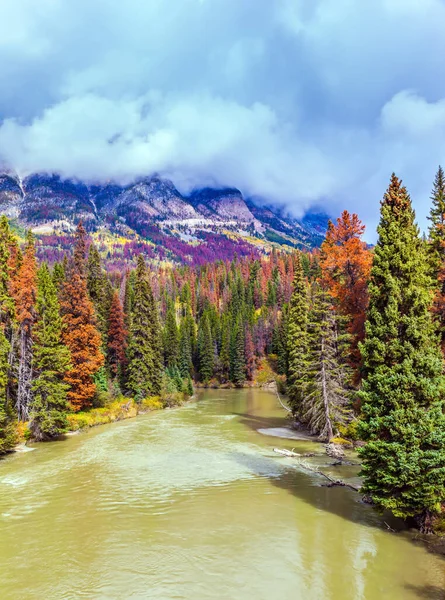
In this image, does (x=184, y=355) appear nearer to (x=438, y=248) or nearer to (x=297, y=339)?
(x=297, y=339)

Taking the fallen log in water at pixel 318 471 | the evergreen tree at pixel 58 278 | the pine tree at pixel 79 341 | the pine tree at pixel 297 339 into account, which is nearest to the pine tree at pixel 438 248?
the fallen log in water at pixel 318 471

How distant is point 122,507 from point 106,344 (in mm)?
46582

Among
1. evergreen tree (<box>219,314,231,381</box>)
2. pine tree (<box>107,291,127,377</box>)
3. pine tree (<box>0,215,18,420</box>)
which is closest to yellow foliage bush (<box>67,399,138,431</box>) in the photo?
pine tree (<box>0,215,18,420</box>)

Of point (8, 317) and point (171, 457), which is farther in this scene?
point (8, 317)

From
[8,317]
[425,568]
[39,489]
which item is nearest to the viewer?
[425,568]

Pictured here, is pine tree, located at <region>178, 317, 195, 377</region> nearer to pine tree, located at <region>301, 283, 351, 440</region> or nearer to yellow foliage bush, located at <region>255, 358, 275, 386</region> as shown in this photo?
yellow foliage bush, located at <region>255, 358, 275, 386</region>

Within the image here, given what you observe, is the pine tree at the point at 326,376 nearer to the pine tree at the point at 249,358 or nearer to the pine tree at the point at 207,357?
the pine tree at the point at 249,358

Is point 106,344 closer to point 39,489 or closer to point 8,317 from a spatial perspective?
point 8,317

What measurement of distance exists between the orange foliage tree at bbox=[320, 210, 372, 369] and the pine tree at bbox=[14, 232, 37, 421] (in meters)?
26.9

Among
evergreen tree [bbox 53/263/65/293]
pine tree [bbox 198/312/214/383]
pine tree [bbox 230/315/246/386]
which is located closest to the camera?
evergreen tree [bbox 53/263/65/293]

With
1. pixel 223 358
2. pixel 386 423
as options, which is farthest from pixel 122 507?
pixel 223 358

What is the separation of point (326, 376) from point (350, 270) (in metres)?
10.5

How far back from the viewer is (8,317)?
3550 centimetres

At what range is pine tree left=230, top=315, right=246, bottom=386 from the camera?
10575 centimetres
